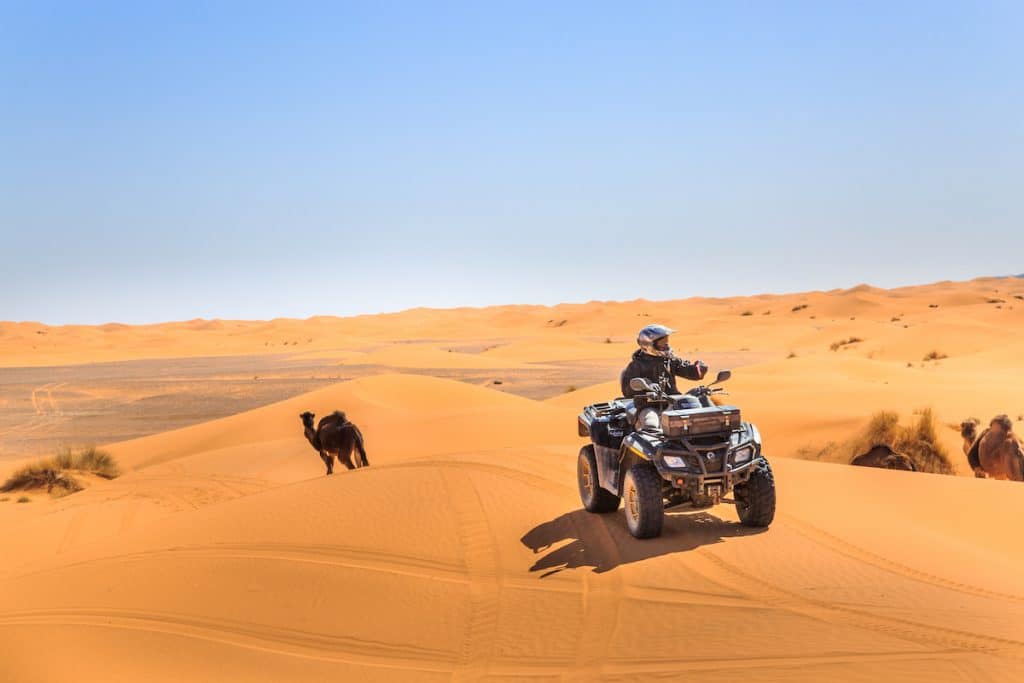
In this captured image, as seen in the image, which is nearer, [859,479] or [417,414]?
[859,479]

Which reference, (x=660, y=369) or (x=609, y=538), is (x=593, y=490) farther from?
(x=660, y=369)

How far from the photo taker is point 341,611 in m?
6.53

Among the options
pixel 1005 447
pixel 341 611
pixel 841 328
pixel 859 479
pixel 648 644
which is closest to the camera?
pixel 648 644

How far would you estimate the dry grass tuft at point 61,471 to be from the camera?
52.0 feet

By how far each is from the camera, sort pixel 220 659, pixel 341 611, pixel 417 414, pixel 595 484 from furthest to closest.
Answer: pixel 417 414 → pixel 595 484 → pixel 341 611 → pixel 220 659

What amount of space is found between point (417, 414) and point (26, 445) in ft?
37.1

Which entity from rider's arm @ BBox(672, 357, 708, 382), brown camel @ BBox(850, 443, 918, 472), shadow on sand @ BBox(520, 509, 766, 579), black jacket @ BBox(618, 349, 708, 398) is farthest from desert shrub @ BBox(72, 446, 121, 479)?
brown camel @ BBox(850, 443, 918, 472)

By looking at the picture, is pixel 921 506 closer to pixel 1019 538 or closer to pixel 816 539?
pixel 1019 538

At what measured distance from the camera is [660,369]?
309 inches

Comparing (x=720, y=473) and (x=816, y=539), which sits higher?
(x=720, y=473)

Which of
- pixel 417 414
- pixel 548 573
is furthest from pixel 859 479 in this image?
pixel 417 414

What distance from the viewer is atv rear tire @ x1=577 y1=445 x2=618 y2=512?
802cm

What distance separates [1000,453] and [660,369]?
276 inches

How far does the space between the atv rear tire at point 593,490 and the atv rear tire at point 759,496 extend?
1317 mm
